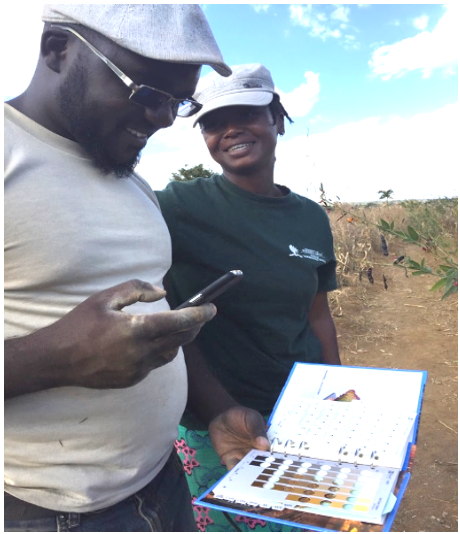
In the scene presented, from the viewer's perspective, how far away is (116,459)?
114cm

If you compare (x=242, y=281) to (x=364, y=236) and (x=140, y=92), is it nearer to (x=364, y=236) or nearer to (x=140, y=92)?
(x=140, y=92)

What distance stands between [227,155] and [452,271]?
3.30 feet

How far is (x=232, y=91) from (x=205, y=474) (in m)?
1.41

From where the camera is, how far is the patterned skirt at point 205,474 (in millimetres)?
1720

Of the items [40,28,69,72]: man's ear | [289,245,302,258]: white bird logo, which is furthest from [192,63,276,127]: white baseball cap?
[40,28,69,72]: man's ear

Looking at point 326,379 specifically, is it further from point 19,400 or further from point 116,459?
point 19,400

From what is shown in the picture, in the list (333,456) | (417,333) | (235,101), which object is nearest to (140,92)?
(235,101)

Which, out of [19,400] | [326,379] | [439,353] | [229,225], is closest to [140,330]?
[19,400]

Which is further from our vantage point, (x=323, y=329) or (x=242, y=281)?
(x=323, y=329)

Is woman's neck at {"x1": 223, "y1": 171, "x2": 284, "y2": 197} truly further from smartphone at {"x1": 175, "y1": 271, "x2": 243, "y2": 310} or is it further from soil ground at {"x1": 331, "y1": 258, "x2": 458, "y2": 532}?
soil ground at {"x1": 331, "y1": 258, "x2": 458, "y2": 532}

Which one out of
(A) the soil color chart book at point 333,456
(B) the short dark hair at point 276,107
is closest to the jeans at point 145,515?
(A) the soil color chart book at point 333,456

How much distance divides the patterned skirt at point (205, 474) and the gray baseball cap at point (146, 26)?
125 centimetres

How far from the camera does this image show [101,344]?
923 mm

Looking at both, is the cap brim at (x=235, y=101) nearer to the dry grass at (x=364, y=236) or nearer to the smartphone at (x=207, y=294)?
the smartphone at (x=207, y=294)
